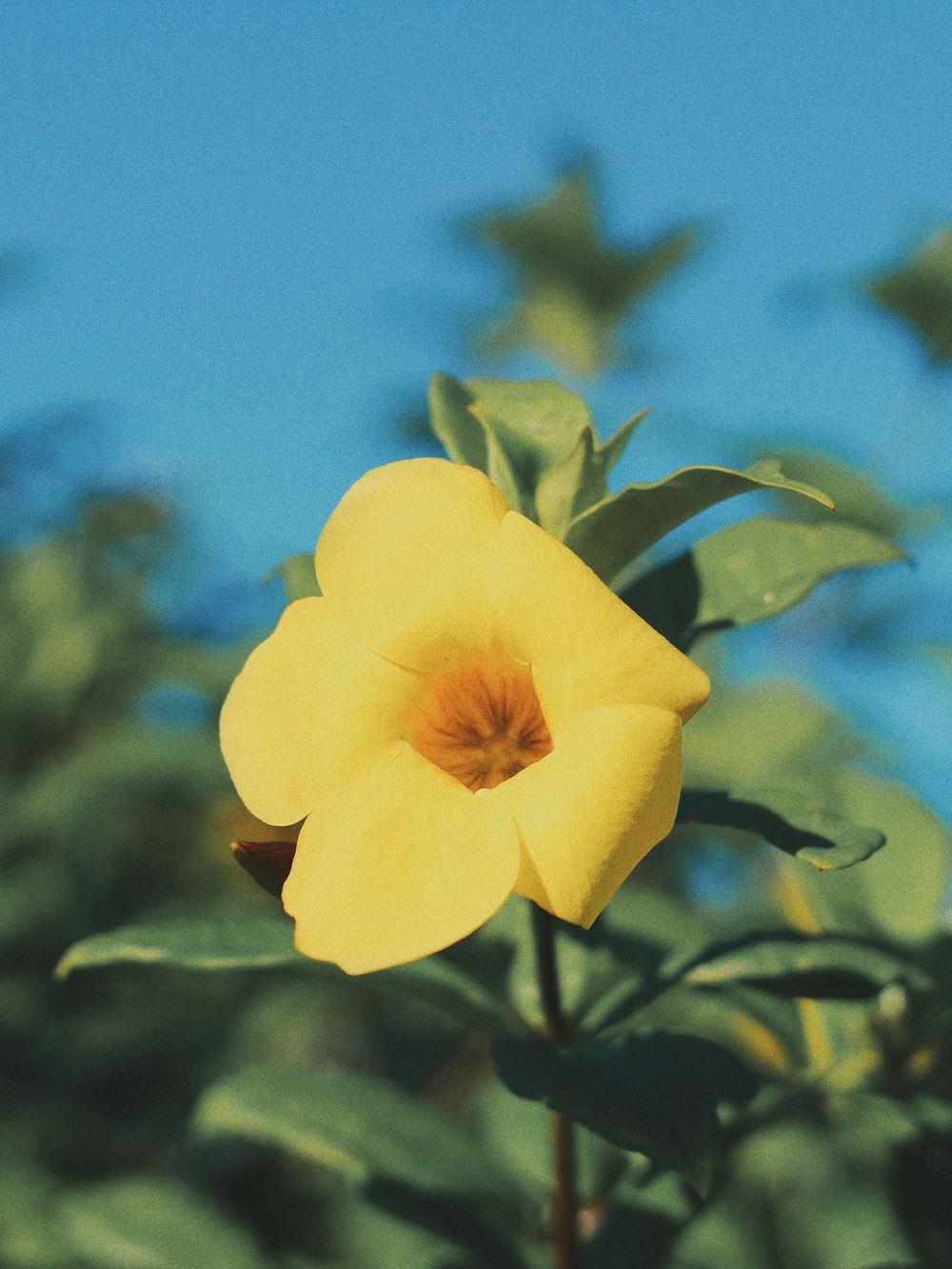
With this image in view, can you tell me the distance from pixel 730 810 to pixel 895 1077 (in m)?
0.61

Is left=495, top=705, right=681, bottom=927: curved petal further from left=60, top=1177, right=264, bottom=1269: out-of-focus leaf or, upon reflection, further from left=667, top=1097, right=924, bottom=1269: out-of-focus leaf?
left=60, top=1177, right=264, bottom=1269: out-of-focus leaf

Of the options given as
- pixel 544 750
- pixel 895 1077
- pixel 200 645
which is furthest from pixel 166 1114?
pixel 544 750

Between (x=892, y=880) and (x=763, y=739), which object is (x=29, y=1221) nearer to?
(x=892, y=880)

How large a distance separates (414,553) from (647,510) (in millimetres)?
193

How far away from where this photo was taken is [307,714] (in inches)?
33.5

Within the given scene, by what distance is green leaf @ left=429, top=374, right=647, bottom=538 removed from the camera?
3.17ft

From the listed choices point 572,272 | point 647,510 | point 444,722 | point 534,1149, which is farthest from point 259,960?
point 572,272

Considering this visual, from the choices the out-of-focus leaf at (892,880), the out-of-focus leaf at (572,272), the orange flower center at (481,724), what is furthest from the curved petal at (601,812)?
the out-of-focus leaf at (572,272)

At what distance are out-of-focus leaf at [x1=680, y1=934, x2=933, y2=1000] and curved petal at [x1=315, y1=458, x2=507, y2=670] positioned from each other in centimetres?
50

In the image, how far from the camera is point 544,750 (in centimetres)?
91

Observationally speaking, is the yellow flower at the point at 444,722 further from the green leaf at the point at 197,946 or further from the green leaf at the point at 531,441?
the green leaf at the point at 197,946

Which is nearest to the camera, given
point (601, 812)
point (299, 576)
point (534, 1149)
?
point (601, 812)

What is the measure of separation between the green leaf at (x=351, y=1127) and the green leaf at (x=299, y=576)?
679 mm

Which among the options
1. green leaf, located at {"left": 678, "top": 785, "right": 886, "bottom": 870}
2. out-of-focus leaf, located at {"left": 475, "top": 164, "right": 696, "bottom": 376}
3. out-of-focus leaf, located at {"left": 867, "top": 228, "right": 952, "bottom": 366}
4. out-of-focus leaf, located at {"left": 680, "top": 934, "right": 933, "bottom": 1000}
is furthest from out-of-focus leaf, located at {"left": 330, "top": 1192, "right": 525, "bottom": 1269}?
out-of-focus leaf, located at {"left": 475, "top": 164, "right": 696, "bottom": 376}
